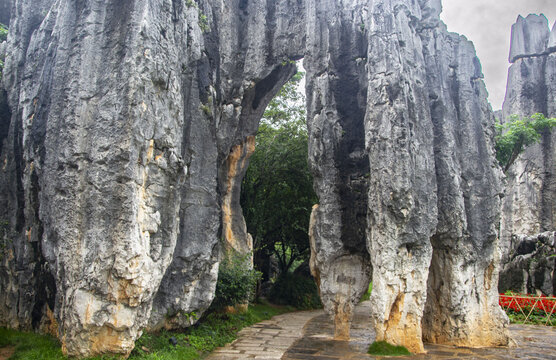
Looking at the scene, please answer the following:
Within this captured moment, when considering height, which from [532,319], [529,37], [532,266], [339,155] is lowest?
[532,319]

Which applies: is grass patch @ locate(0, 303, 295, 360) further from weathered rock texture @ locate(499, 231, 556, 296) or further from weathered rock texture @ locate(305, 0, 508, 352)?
weathered rock texture @ locate(499, 231, 556, 296)

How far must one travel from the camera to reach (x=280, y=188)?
62.5 ft

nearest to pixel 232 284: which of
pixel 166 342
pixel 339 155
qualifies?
pixel 166 342

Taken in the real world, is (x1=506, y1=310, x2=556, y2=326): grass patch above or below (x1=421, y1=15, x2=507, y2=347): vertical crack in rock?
below

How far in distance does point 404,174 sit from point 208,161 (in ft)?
16.3

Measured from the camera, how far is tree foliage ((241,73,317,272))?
18.3 meters

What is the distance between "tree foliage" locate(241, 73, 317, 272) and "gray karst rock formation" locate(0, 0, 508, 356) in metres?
3.97

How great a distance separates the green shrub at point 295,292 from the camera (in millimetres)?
19172

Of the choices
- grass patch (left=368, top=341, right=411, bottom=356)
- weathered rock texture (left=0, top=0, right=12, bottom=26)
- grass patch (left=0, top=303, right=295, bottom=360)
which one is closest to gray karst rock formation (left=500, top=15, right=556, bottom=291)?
grass patch (left=368, top=341, right=411, bottom=356)

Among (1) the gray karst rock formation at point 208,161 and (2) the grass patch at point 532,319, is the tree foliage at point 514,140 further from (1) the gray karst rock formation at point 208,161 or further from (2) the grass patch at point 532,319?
(1) the gray karst rock formation at point 208,161

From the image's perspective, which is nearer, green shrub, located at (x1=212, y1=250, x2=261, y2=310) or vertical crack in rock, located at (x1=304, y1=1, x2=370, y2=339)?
vertical crack in rock, located at (x1=304, y1=1, x2=370, y2=339)

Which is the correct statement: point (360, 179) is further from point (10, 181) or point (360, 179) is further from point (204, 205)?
point (10, 181)

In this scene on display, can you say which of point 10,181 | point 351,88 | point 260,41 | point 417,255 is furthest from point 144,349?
point 260,41

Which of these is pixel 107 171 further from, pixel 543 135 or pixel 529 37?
pixel 529 37
